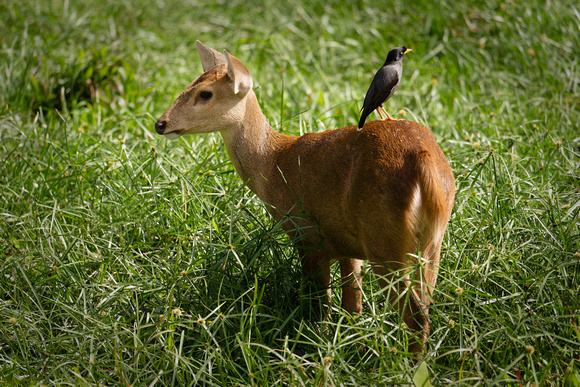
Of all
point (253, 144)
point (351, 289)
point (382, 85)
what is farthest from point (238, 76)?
point (351, 289)

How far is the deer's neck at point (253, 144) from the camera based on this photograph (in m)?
2.89

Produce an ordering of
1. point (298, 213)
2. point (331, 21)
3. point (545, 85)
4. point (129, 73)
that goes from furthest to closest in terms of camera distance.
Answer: point (331, 21) < point (129, 73) < point (545, 85) < point (298, 213)

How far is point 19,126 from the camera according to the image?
455 cm

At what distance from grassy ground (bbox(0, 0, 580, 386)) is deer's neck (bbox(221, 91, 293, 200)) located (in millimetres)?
239

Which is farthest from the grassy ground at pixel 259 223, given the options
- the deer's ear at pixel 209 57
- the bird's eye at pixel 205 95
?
the deer's ear at pixel 209 57

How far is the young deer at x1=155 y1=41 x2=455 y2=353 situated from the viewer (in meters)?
2.36

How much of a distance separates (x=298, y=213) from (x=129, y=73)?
370cm

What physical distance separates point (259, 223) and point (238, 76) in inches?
33.1

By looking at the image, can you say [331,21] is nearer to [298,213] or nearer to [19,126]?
[19,126]

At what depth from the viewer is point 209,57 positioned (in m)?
3.06

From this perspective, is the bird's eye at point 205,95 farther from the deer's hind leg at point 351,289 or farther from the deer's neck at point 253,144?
the deer's hind leg at point 351,289

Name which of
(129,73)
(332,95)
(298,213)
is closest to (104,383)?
(298,213)

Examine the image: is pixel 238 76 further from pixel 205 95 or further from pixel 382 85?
pixel 382 85

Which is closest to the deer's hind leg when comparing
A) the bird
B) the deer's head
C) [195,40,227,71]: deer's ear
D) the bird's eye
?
the bird
